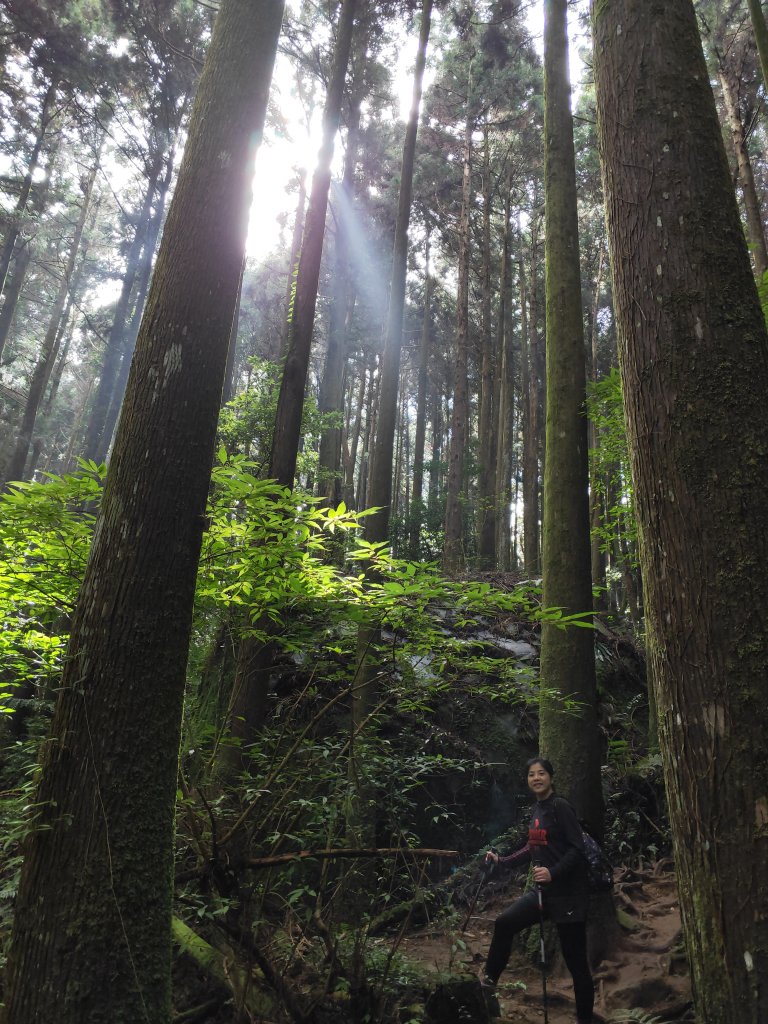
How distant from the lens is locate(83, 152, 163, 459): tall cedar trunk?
2285 centimetres

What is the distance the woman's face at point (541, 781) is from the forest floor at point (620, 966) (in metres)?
1.07

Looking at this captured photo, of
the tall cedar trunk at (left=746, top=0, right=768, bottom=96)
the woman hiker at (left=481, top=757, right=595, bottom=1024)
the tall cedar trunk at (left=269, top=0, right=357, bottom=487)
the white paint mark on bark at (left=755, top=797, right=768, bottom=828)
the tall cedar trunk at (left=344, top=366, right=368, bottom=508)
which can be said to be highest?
the tall cedar trunk at (left=344, top=366, right=368, bottom=508)

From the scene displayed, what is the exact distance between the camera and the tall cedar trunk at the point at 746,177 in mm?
9992

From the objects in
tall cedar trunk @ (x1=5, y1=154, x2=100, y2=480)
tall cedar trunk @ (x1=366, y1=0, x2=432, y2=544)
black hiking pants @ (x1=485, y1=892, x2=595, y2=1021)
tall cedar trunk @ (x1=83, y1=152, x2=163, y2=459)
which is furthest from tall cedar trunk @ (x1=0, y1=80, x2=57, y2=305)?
black hiking pants @ (x1=485, y1=892, x2=595, y2=1021)

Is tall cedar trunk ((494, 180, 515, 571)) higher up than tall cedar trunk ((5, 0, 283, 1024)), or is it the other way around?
tall cedar trunk ((494, 180, 515, 571))

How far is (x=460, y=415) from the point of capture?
1521cm

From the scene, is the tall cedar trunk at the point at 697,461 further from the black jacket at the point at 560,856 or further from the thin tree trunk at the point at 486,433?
the thin tree trunk at the point at 486,433

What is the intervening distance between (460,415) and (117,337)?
16.9m

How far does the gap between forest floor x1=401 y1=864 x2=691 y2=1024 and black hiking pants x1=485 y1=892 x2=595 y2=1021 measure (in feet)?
0.51

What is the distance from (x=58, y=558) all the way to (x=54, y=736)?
3.46 feet

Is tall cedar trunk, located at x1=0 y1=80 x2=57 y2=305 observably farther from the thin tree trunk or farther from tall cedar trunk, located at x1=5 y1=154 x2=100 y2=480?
the thin tree trunk

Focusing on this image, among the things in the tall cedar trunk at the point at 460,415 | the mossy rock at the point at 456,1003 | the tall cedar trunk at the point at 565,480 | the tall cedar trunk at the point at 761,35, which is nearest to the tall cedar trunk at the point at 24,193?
the tall cedar trunk at the point at 460,415

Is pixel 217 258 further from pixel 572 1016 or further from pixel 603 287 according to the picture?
pixel 603 287

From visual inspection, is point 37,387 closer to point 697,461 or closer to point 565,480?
point 565,480
